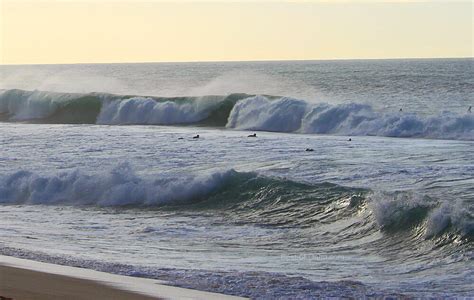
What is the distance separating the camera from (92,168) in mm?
22188

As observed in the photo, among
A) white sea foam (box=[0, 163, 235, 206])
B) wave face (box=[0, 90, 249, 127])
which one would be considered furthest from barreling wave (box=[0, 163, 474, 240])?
wave face (box=[0, 90, 249, 127])

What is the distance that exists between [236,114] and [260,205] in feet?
79.6

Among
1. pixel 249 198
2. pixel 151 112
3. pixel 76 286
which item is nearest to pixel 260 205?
pixel 249 198

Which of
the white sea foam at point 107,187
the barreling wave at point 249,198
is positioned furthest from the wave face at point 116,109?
the barreling wave at point 249,198

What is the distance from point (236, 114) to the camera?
4169 cm

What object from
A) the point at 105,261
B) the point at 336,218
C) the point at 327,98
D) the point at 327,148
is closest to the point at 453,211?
the point at 336,218

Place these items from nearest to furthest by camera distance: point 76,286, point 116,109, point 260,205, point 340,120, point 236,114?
1. point 76,286
2. point 260,205
3. point 340,120
4. point 236,114
5. point 116,109

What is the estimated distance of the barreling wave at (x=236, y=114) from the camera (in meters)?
33.7

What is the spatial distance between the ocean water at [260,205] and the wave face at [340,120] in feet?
0.36

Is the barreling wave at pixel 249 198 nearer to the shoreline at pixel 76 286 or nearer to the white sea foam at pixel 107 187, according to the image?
the white sea foam at pixel 107 187

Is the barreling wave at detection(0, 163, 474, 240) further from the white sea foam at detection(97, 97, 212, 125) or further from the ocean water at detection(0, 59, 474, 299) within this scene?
the white sea foam at detection(97, 97, 212, 125)

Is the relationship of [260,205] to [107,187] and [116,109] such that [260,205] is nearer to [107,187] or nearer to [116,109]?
[107,187]

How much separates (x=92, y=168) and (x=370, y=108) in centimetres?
1811

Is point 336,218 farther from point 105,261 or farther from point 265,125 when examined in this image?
point 265,125
